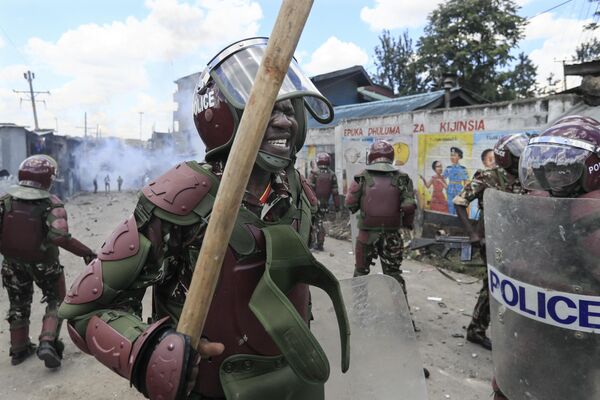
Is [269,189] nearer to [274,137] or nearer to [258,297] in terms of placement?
[274,137]

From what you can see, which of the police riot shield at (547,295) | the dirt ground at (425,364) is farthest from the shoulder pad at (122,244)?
the dirt ground at (425,364)

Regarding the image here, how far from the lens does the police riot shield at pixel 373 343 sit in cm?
167

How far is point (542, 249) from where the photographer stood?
1570 millimetres

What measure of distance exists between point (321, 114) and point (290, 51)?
83 centimetres

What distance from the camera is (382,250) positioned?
5.14 metres

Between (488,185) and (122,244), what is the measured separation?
4.14m

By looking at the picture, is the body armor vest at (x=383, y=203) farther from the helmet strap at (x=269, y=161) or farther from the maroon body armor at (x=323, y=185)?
the maroon body armor at (x=323, y=185)

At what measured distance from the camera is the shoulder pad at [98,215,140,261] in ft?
4.06

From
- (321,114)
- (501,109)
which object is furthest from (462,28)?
(321,114)

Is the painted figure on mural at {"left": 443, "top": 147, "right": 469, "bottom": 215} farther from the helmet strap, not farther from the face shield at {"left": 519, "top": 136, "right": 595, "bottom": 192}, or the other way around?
the helmet strap

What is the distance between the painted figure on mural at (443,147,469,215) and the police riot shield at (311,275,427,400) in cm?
718

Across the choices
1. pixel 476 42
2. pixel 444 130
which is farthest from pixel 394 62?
pixel 444 130

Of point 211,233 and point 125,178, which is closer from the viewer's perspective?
point 211,233

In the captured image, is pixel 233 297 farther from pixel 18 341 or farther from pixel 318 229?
pixel 318 229
